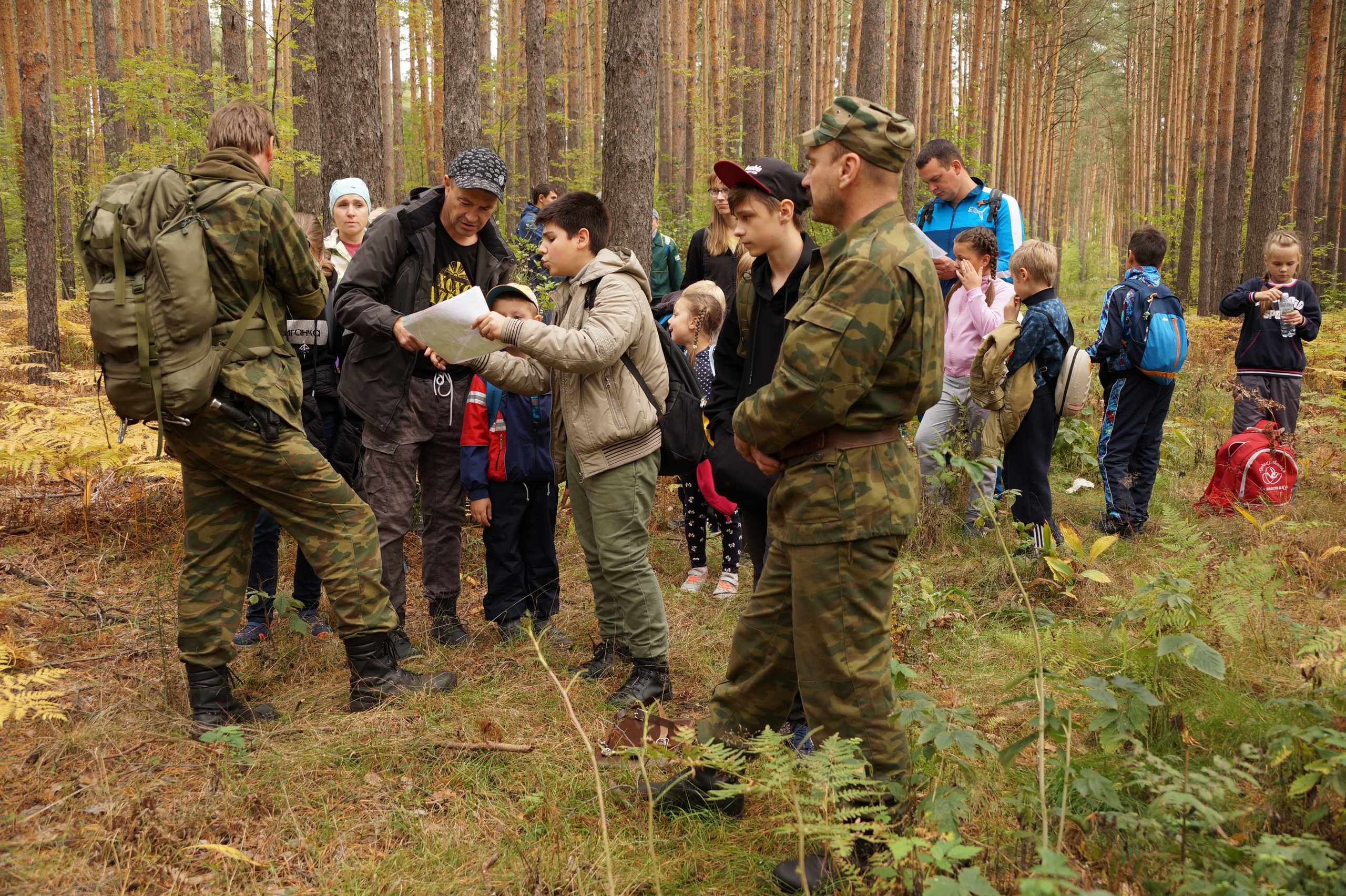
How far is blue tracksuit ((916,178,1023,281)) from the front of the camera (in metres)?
6.11

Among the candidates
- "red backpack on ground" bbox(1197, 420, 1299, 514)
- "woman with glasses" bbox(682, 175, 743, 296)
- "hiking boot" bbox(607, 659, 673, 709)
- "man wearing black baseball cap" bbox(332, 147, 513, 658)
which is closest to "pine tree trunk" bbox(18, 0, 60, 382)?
"man wearing black baseball cap" bbox(332, 147, 513, 658)

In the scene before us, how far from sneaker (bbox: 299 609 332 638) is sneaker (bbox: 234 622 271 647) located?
0.19 meters

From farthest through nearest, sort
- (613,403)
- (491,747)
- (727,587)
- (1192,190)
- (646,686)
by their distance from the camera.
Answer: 1. (1192,190)
2. (727,587)
3. (646,686)
4. (613,403)
5. (491,747)

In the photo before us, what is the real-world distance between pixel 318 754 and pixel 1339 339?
1460 centimetres

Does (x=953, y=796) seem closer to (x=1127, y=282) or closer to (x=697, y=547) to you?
(x=697, y=547)

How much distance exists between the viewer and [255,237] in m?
3.35

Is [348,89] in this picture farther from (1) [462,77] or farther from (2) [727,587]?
(2) [727,587]

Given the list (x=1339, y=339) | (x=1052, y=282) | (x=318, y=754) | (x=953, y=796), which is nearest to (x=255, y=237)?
(x=318, y=754)

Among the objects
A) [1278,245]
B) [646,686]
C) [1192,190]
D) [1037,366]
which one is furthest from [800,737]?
[1192,190]

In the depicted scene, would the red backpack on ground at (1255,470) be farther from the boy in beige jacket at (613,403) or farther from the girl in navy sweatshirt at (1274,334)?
the boy in beige jacket at (613,403)

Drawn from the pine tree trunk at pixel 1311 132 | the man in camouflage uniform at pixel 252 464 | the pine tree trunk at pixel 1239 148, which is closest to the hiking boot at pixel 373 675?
the man in camouflage uniform at pixel 252 464

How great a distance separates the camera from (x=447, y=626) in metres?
4.50

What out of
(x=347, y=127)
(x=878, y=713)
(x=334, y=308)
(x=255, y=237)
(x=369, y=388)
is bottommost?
(x=878, y=713)

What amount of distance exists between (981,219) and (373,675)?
5191 mm
